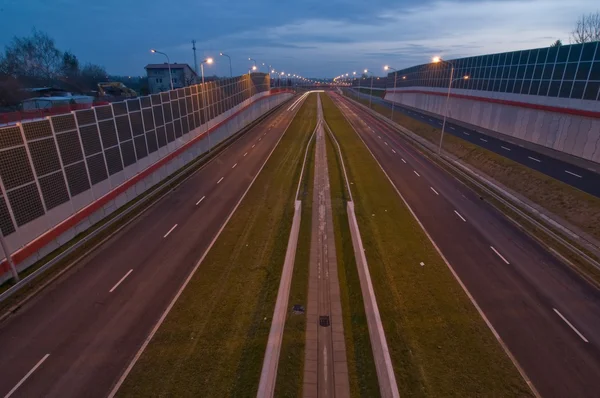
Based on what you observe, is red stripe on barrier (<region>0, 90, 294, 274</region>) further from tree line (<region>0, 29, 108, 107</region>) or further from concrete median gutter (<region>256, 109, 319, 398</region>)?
tree line (<region>0, 29, 108, 107</region>)

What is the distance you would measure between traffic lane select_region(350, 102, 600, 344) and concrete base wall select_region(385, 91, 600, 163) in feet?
53.5

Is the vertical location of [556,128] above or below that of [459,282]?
above

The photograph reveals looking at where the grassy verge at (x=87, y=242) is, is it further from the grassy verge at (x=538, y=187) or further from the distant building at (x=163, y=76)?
the distant building at (x=163, y=76)

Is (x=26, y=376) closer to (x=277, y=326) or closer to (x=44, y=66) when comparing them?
(x=277, y=326)

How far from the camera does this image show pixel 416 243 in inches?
932

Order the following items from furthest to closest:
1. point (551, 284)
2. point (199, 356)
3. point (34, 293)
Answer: point (551, 284)
point (34, 293)
point (199, 356)

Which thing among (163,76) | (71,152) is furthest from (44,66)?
(71,152)

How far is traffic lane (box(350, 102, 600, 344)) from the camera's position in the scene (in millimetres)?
16875

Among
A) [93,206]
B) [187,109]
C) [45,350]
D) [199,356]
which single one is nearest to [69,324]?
[45,350]

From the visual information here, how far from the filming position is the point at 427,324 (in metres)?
15.9

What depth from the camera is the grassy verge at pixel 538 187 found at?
2628cm

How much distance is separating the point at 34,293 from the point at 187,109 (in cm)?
3164

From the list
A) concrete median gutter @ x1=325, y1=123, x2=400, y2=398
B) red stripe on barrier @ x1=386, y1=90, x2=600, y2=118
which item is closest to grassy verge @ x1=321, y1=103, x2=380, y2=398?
concrete median gutter @ x1=325, y1=123, x2=400, y2=398

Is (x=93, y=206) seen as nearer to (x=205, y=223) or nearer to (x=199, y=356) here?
(x=205, y=223)
